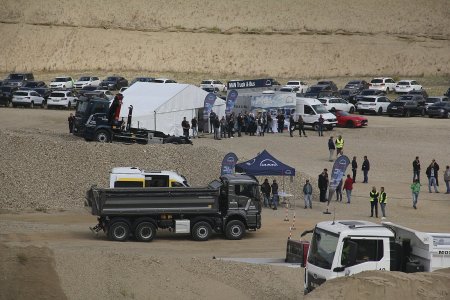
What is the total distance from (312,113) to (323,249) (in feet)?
113

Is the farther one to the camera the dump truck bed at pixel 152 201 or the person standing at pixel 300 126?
the person standing at pixel 300 126

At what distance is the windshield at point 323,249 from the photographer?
20.0m

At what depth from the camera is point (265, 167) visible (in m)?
35.0

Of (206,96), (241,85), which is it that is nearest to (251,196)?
(206,96)

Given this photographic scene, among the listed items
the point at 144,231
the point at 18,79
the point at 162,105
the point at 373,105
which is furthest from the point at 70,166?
the point at 18,79

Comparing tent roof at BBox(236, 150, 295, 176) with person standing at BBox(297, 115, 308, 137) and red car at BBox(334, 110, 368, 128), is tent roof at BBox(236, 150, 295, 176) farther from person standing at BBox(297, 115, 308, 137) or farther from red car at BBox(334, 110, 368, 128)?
red car at BBox(334, 110, 368, 128)

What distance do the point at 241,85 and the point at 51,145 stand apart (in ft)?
67.3

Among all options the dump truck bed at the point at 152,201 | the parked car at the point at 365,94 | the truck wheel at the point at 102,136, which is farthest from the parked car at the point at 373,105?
the dump truck bed at the point at 152,201

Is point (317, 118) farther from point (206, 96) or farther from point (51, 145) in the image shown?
point (51, 145)

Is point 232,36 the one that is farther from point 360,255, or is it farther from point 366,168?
point 360,255

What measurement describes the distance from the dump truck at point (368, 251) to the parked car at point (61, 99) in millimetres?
43430

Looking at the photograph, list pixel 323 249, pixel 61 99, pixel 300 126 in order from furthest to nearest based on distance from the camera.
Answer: pixel 61 99 < pixel 300 126 < pixel 323 249

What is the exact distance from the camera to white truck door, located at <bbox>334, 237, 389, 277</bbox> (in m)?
19.8

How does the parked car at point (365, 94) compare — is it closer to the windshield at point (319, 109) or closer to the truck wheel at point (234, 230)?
the windshield at point (319, 109)
